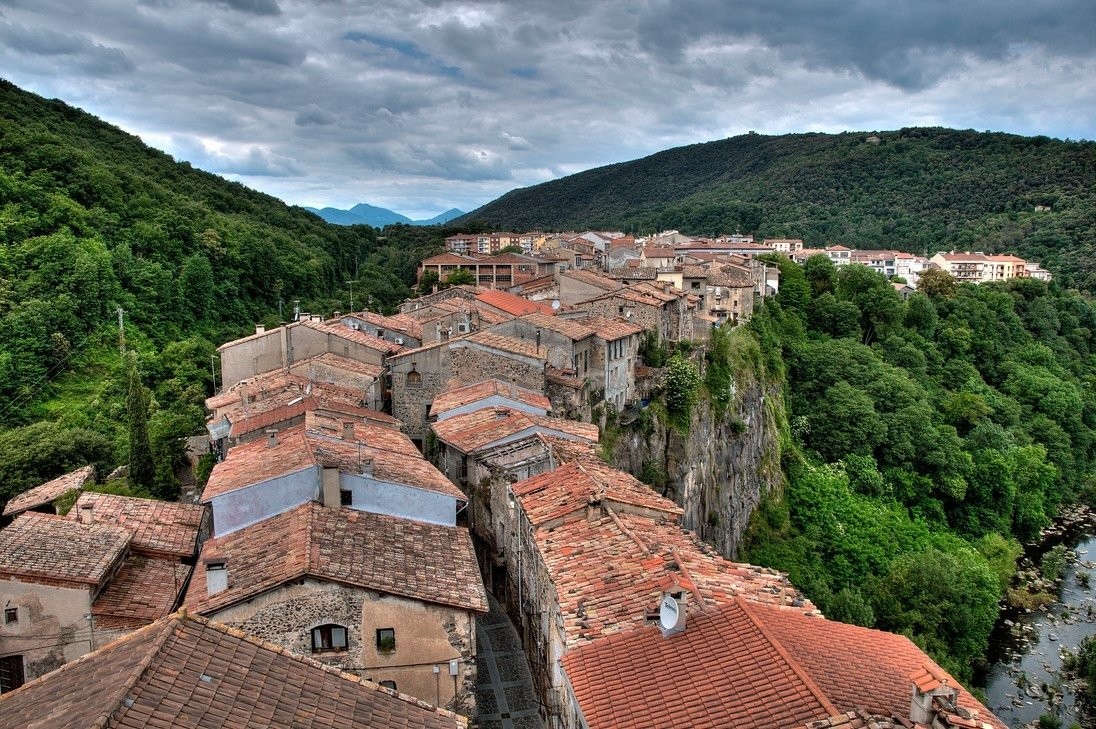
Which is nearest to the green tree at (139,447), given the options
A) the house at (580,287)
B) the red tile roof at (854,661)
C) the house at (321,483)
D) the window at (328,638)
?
the house at (321,483)

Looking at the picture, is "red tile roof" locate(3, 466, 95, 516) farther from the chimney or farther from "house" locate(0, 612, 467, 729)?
"house" locate(0, 612, 467, 729)

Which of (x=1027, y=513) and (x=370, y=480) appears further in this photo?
(x=1027, y=513)

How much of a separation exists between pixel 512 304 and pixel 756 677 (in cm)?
3495

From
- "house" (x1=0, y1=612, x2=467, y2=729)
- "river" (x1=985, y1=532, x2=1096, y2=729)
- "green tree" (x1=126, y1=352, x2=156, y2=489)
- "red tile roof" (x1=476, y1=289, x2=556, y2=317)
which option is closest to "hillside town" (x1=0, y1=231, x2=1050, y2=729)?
"house" (x1=0, y1=612, x2=467, y2=729)

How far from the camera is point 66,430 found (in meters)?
36.7

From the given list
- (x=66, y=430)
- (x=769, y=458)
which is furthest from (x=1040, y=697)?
(x=66, y=430)

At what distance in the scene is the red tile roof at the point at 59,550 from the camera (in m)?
17.6

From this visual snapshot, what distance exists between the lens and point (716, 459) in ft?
145

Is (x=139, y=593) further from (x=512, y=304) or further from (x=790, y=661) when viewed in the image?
(x=512, y=304)

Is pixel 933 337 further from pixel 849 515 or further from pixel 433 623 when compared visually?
pixel 433 623

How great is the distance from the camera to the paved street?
18.6 meters

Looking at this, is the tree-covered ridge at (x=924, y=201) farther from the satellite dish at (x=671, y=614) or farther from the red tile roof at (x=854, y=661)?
the satellite dish at (x=671, y=614)

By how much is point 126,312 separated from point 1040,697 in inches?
2395

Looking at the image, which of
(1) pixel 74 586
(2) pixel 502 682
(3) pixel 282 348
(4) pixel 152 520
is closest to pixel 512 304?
(3) pixel 282 348
